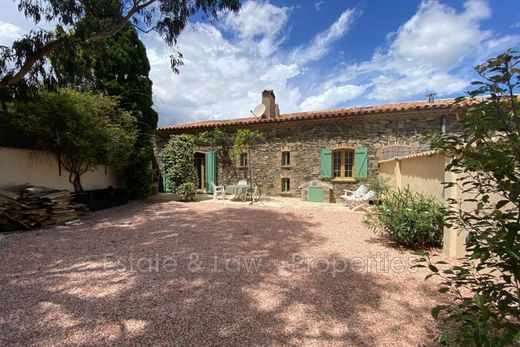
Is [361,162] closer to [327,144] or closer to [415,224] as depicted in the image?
[327,144]

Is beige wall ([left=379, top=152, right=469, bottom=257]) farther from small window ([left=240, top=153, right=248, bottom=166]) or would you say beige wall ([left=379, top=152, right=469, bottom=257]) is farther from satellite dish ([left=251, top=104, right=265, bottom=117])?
satellite dish ([left=251, top=104, right=265, bottom=117])

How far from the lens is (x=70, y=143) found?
6.21 metres

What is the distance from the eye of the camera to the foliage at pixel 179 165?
355 inches

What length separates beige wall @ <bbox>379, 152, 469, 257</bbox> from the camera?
11.3 feet

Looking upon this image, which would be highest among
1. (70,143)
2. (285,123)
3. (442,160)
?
(285,123)

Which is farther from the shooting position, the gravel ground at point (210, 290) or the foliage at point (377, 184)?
the foliage at point (377, 184)

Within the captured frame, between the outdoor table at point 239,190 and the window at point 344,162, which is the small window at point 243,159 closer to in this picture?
the outdoor table at point 239,190

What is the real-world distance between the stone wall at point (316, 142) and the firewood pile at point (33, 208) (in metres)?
6.27

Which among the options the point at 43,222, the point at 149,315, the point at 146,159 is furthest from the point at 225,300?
the point at 146,159

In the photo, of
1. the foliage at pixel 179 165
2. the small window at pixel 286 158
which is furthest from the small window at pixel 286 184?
the foliage at pixel 179 165

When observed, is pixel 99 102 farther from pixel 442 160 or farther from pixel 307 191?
pixel 442 160

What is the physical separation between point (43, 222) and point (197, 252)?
13.3ft

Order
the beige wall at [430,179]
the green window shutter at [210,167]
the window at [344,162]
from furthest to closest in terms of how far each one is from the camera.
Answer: the green window shutter at [210,167] < the window at [344,162] < the beige wall at [430,179]

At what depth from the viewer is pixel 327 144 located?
372 inches
